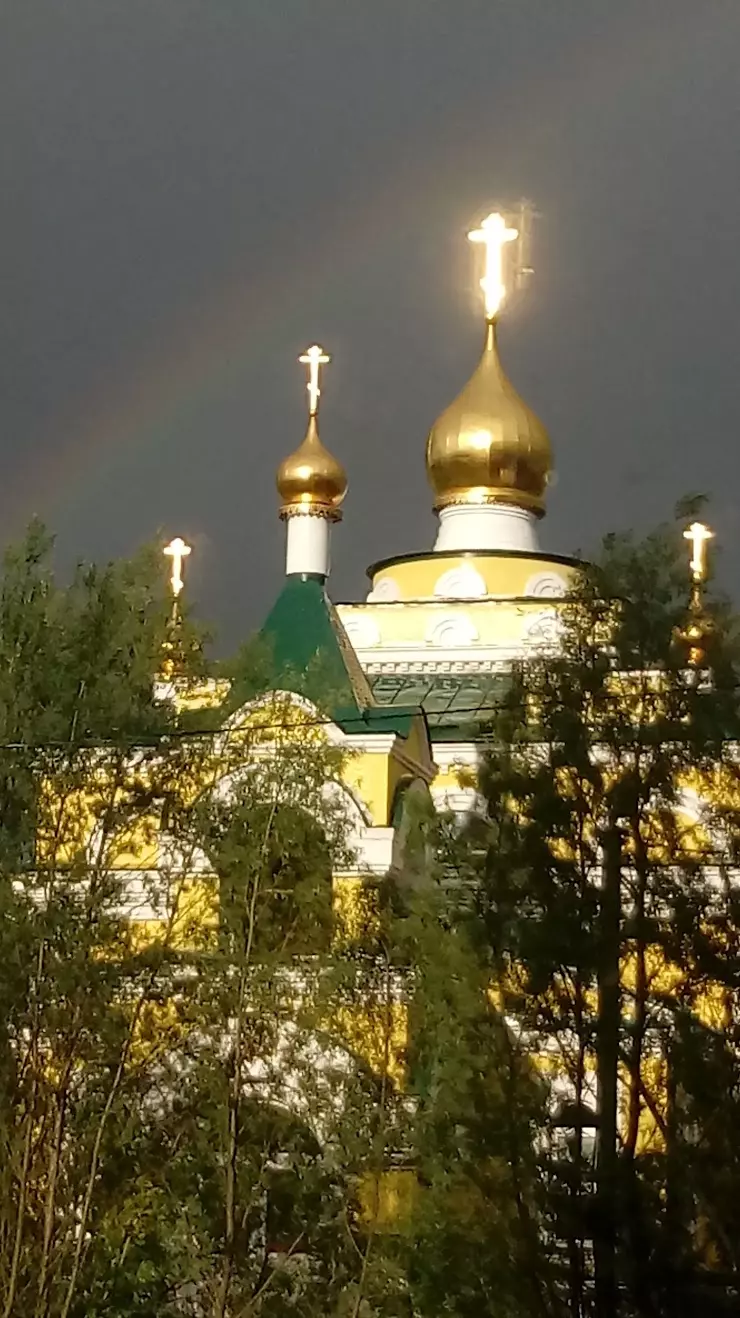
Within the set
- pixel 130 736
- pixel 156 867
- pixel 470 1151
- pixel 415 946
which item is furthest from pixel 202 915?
pixel 470 1151

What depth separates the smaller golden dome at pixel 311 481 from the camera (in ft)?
61.8

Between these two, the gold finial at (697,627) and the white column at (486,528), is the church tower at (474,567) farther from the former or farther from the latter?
the gold finial at (697,627)

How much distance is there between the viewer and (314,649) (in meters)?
15.0

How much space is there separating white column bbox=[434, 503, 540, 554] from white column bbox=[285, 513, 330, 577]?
244cm

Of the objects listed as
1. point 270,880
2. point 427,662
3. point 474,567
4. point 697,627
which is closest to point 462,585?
point 474,567

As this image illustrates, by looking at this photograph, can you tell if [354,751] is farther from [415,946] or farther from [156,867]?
[415,946]

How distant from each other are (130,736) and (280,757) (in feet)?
2.99

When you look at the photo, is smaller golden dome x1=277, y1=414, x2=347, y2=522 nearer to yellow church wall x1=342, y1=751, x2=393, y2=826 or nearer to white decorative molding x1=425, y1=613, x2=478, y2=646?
white decorative molding x1=425, y1=613, x2=478, y2=646

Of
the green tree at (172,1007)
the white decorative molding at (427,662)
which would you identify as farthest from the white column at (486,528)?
the green tree at (172,1007)

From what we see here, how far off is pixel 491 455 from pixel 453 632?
2910 mm

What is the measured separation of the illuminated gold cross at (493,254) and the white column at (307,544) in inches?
168

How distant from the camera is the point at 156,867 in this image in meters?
10.8

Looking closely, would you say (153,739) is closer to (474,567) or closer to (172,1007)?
(172,1007)

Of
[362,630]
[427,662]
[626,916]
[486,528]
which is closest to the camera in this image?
[626,916]
